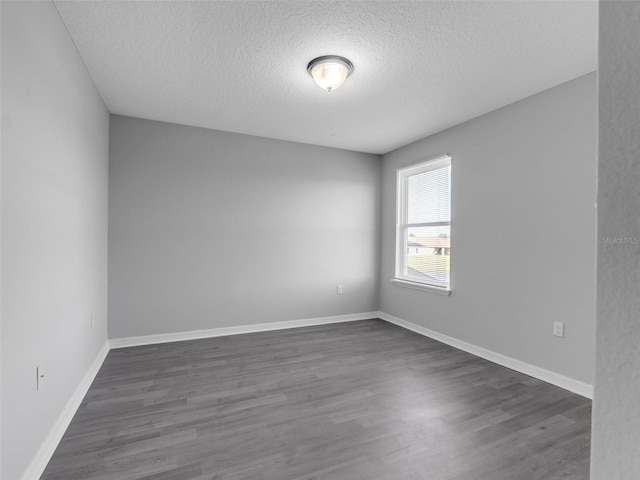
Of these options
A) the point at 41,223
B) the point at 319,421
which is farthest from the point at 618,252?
the point at 41,223

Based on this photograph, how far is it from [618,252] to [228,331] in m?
3.97

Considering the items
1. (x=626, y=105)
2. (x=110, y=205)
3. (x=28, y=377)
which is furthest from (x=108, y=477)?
(x=110, y=205)

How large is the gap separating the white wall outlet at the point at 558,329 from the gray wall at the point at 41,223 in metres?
3.48

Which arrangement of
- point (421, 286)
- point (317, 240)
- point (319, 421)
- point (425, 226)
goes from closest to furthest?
point (319, 421) < point (421, 286) < point (425, 226) < point (317, 240)

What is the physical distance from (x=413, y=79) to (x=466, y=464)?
265 cm

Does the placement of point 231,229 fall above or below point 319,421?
above

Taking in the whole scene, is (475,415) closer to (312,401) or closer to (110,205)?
(312,401)

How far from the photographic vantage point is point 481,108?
315 centimetres

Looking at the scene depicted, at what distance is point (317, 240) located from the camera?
14.6 ft

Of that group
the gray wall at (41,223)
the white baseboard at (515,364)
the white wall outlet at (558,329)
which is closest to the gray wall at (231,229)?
the gray wall at (41,223)

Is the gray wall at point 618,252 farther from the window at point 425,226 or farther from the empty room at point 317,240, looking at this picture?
the window at point 425,226

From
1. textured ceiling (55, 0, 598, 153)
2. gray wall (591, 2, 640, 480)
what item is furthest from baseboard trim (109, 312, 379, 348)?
gray wall (591, 2, 640, 480)

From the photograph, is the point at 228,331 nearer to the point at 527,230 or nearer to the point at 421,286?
the point at 421,286

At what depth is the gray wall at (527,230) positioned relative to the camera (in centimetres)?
253
